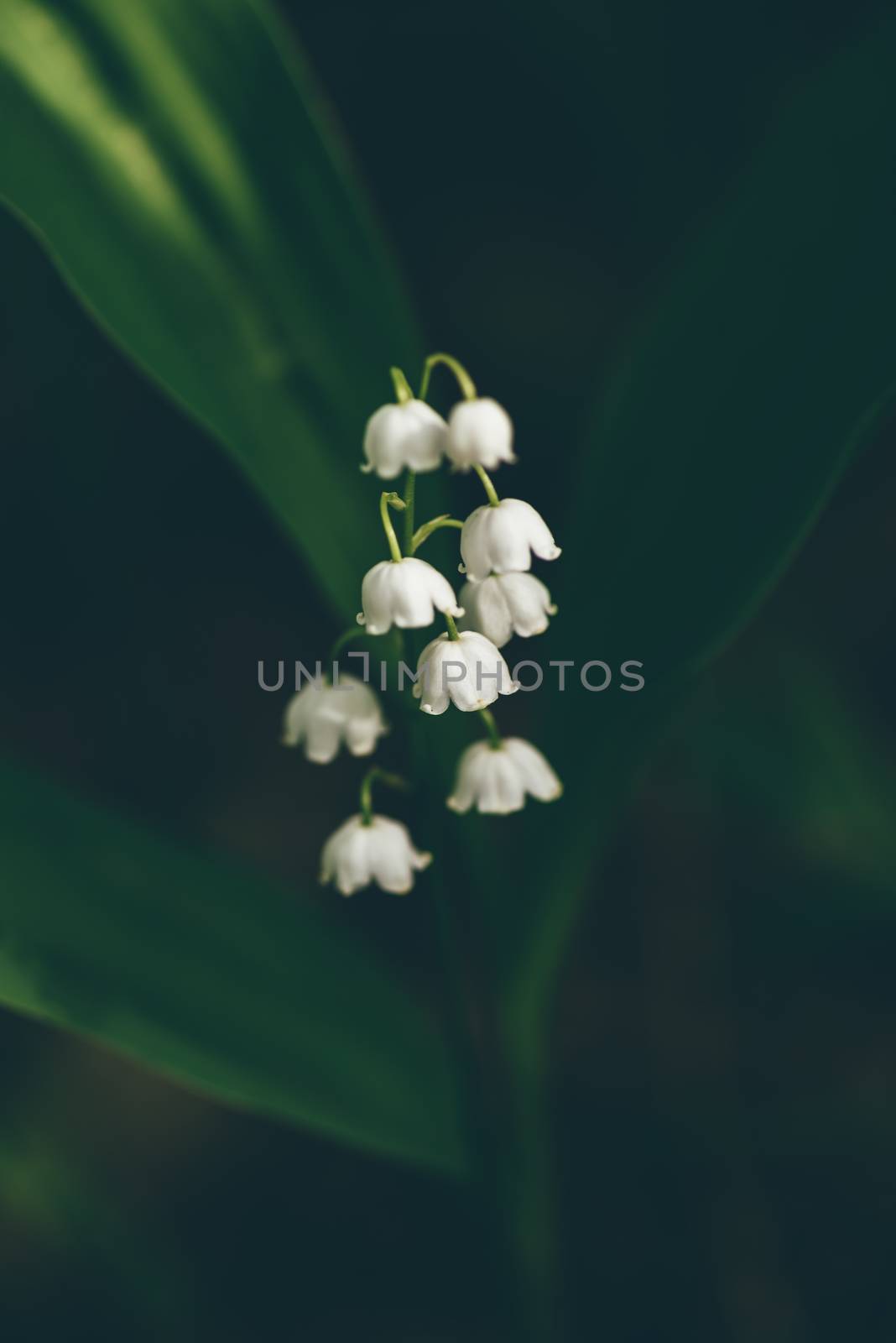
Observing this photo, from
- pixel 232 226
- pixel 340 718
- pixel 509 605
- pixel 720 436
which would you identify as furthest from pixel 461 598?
A: pixel 232 226

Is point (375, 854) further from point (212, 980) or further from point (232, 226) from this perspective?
point (232, 226)

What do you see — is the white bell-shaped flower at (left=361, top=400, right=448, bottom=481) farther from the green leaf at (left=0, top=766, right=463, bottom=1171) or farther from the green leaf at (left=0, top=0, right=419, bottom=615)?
the green leaf at (left=0, top=766, right=463, bottom=1171)

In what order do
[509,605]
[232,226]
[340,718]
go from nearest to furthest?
[509,605]
[340,718]
[232,226]

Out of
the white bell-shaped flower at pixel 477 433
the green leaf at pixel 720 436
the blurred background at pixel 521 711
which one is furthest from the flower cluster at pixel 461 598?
the blurred background at pixel 521 711

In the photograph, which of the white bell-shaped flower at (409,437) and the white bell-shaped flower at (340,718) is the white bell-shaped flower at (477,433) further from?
the white bell-shaped flower at (340,718)

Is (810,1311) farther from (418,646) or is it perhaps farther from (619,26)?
(619,26)

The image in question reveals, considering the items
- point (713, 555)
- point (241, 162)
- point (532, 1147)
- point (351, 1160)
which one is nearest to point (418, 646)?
point (713, 555)

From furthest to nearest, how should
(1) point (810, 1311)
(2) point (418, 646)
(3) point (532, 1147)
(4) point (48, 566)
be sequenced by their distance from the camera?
(4) point (48, 566) < (1) point (810, 1311) < (3) point (532, 1147) < (2) point (418, 646)
